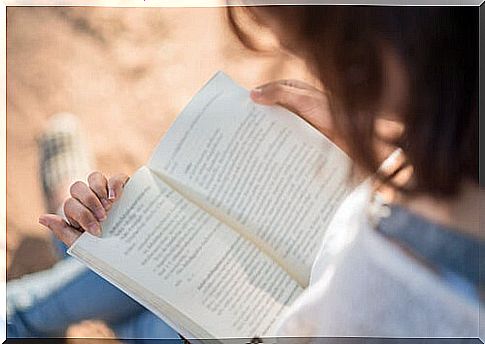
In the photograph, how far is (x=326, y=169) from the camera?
152cm

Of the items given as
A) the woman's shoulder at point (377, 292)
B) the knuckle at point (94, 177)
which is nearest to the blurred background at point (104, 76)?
the knuckle at point (94, 177)

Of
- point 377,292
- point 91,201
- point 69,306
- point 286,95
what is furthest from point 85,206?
point 377,292

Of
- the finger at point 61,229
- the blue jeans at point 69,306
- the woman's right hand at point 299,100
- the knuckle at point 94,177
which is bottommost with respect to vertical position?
the blue jeans at point 69,306

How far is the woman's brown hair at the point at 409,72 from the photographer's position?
5.03 feet

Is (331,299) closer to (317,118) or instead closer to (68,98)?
(317,118)

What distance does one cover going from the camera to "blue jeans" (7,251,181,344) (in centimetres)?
150

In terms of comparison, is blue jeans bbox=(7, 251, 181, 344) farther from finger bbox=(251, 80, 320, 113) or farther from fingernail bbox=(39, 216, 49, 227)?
finger bbox=(251, 80, 320, 113)

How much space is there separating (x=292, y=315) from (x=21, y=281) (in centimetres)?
50

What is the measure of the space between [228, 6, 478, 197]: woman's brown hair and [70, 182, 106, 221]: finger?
398 mm

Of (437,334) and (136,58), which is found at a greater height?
(136,58)

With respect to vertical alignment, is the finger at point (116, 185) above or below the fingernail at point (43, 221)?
above

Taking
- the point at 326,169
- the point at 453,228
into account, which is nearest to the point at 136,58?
the point at 326,169

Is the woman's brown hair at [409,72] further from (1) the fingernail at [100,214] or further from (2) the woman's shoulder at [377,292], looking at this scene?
(1) the fingernail at [100,214]

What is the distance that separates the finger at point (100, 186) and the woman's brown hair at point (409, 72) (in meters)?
0.37
